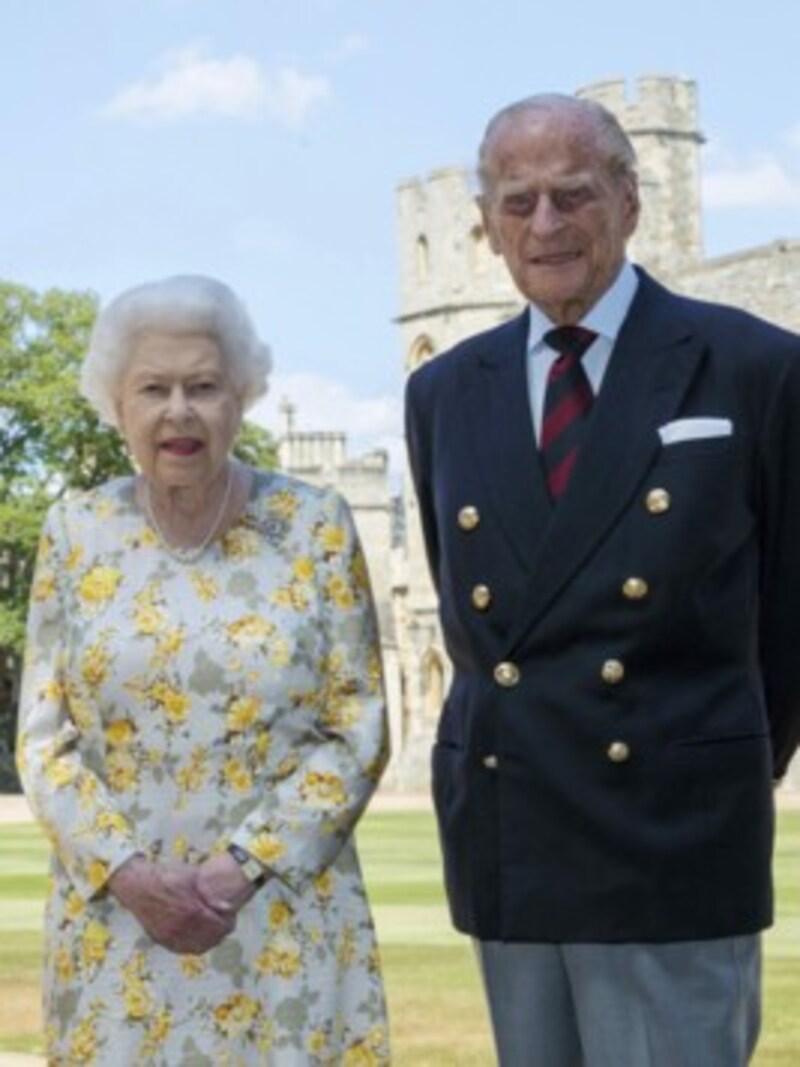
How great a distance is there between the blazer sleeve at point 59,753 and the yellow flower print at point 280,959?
304 mm

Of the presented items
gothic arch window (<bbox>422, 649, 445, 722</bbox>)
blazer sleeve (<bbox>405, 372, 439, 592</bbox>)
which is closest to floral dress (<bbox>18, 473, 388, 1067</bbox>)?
blazer sleeve (<bbox>405, 372, 439, 592</bbox>)

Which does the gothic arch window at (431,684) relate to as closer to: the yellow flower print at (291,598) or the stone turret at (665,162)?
the stone turret at (665,162)

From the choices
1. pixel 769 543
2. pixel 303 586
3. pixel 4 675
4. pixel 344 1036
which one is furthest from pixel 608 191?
pixel 4 675

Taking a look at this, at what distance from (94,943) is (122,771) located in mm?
312

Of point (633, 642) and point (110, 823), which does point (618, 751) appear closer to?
point (633, 642)

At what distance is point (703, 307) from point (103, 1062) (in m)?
1.72

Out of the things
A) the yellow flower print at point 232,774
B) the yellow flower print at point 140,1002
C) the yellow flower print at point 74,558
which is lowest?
the yellow flower print at point 140,1002

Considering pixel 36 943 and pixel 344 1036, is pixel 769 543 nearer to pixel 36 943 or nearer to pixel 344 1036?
pixel 344 1036

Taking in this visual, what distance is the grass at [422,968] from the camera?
8852 millimetres

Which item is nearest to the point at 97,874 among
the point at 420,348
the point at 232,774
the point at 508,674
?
the point at 232,774

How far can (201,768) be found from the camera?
475 centimetres

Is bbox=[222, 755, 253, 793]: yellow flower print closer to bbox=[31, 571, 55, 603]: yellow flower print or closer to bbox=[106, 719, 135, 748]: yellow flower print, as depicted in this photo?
bbox=[106, 719, 135, 748]: yellow flower print

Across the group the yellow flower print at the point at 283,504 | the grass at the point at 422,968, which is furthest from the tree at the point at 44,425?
the yellow flower print at the point at 283,504

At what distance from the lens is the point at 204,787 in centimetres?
475
